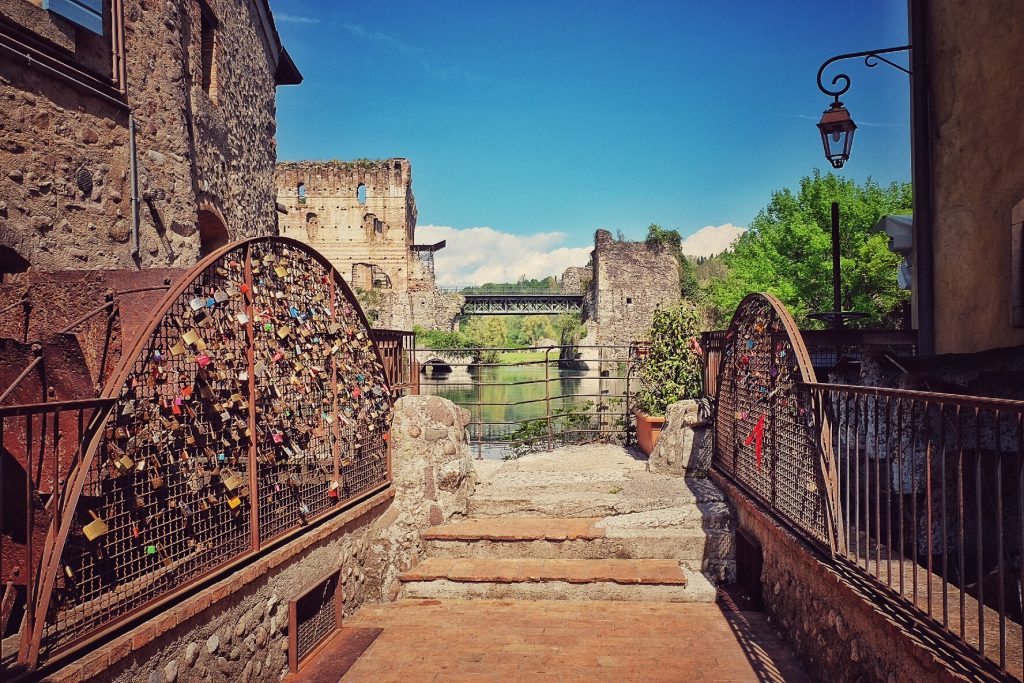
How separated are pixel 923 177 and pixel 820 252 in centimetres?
1805

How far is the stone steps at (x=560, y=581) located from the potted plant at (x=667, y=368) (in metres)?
2.87

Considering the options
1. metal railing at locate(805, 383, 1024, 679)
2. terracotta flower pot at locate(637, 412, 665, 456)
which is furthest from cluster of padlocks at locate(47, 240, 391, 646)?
terracotta flower pot at locate(637, 412, 665, 456)

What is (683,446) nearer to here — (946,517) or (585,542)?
(585,542)

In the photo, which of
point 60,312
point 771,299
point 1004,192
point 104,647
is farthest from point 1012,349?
point 60,312

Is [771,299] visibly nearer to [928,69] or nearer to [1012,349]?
[1012,349]

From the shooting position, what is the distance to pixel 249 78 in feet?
27.7

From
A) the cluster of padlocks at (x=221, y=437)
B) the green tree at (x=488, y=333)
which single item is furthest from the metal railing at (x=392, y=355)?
the green tree at (x=488, y=333)

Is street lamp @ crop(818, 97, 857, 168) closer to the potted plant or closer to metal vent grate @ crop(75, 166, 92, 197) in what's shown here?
the potted plant

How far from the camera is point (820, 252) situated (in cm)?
2231

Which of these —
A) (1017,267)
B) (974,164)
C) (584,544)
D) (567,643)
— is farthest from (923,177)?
(567,643)

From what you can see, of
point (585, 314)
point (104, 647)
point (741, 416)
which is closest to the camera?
point (104, 647)

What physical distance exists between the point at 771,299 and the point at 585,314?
1315 inches

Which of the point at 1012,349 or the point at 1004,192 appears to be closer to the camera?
the point at 1012,349

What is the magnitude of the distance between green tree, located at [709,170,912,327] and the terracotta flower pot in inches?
602
